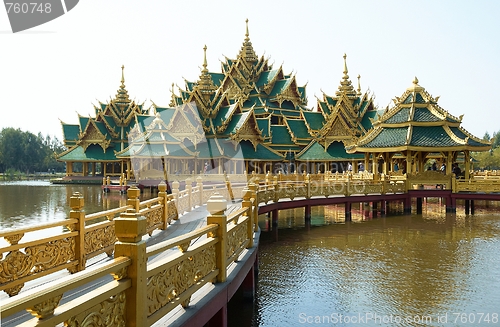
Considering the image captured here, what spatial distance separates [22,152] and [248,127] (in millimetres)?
55129

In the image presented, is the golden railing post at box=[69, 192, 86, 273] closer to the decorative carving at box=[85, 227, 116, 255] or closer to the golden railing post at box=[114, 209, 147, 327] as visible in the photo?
the decorative carving at box=[85, 227, 116, 255]

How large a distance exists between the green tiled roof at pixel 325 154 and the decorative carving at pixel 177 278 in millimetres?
31025

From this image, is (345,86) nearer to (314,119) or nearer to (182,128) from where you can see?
(314,119)

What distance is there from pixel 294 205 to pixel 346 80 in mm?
25723

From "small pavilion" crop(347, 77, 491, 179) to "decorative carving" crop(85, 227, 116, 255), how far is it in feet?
62.8

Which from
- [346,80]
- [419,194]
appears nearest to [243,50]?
[346,80]

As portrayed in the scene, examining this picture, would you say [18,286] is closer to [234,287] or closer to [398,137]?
[234,287]

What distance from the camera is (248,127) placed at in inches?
1452

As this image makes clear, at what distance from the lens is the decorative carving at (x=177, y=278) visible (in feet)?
14.1

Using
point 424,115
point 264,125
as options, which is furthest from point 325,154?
point 424,115

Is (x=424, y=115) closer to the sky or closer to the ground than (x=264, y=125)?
closer to the ground

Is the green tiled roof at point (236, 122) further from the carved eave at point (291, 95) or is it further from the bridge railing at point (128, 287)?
the bridge railing at point (128, 287)

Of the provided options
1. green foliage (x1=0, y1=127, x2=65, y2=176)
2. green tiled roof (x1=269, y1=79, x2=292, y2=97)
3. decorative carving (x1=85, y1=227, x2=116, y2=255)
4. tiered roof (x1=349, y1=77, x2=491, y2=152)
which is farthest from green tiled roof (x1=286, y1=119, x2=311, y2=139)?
green foliage (x1=0, y1=127, x2=65, y2=176)

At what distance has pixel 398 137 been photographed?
2508cm
